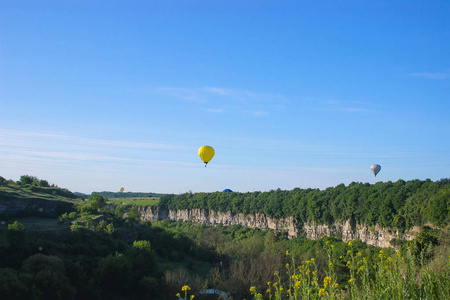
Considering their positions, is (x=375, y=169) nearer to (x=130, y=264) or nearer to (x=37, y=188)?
(x=130, y=264)

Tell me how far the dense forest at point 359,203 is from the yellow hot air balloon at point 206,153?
75.9 feet

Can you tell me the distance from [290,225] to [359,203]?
17.8 m

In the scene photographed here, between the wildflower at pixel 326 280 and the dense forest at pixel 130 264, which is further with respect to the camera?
the dense forest at pixel 130 264

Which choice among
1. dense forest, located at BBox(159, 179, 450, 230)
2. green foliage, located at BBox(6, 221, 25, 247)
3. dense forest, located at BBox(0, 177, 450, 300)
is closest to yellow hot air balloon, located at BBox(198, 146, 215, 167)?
dense forest, located at BBox(0, 177, 450, 300)

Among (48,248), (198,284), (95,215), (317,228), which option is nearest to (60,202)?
(95,215)

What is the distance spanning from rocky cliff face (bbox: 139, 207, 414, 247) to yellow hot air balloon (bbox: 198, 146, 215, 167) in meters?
19.4

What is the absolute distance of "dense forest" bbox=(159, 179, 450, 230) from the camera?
40091 millimetres

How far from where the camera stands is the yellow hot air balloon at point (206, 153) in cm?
4106

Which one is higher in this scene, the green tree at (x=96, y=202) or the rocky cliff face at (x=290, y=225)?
the green tree at (x=96, y=202)

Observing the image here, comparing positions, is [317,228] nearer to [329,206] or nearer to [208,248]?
[329,206]

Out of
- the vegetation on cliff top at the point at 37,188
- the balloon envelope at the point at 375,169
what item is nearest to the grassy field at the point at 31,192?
the vegetation on cliff top at the point at 37,188

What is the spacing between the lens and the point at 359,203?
53.4 meters

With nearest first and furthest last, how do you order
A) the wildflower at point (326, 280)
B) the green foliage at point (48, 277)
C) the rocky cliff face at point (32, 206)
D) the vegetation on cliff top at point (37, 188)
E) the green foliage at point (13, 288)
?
1. the wildflower at point (326, 280)
2. the green foliage at point (13, 288)
3. the green foliage at point (48, 277)
4. the rocky cliff face at point (32, 206)
5. the vegetation on cliff top at point (37, 188)

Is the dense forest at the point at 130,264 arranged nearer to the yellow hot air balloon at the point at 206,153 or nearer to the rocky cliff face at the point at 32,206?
the rocky cliff face at the point at 32,206
